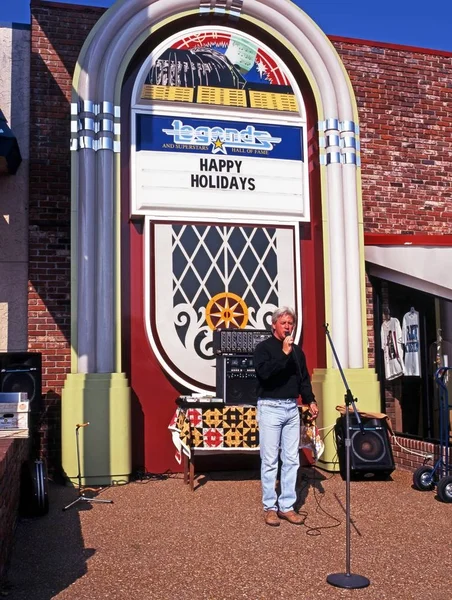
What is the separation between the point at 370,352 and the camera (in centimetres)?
881

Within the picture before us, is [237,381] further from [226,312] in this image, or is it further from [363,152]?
[363,152]

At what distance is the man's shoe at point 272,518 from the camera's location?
548cm

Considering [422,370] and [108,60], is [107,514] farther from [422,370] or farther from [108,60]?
[108,60]

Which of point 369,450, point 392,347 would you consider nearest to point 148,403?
point 369,450

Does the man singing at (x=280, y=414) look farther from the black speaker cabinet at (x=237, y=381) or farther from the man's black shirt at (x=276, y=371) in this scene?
the black speaker cabinet at (x=237, y=381)

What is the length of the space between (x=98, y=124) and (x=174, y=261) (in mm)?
1810

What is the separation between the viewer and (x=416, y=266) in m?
7.96

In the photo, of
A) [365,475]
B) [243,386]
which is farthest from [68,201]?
[365,475]

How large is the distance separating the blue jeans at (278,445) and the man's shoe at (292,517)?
0.13 feet

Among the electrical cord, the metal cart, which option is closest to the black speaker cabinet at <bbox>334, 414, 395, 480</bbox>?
the metal cart

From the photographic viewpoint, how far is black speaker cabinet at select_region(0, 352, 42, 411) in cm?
682

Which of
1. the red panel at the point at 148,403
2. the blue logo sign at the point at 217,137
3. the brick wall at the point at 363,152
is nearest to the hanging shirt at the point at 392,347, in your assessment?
the brick wall at the point at 363,152

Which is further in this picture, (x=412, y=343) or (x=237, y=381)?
(x=412, y=343)

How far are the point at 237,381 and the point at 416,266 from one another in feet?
8.47
